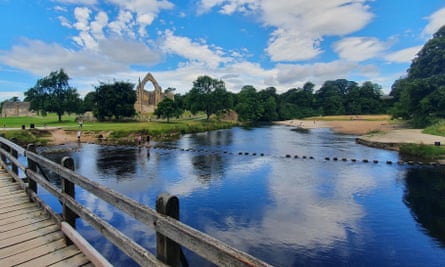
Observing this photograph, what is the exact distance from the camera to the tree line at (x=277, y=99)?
5012 centimetres

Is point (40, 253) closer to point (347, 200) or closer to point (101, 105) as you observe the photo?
point (347, 200)

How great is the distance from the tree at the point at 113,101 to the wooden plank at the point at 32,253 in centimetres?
5453

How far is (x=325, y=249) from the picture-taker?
866 cm

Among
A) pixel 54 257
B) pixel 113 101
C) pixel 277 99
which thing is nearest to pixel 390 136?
pixel 54 257

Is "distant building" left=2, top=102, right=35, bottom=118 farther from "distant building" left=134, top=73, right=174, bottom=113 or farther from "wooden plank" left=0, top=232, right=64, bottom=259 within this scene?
"wooden plank" left=0, top=232, right=64, bottom=259

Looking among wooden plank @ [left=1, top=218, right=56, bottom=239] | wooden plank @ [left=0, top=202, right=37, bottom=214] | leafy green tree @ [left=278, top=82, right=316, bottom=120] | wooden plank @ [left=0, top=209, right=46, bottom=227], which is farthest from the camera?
leafy green tree @ [left=278, top=82, right=316, bottom=120]

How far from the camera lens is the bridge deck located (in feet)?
12.3

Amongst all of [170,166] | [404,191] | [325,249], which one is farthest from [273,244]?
[170,166]

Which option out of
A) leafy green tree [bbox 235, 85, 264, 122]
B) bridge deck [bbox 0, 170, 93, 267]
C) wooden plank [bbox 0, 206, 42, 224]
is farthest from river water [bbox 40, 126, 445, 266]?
leafy green tree [bbox 235, 85, 264, 122]

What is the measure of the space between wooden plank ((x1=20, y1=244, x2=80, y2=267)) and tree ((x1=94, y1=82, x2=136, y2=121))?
180ft

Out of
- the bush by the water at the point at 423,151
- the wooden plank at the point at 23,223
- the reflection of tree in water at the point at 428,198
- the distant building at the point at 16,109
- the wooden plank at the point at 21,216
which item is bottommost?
the reflection of tree in water at the point at 428,198

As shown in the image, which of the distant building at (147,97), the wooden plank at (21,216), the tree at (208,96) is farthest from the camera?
the distant building at (147,97)

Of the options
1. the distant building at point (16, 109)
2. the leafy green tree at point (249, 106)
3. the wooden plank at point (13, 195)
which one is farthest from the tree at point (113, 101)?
the wooden plank at point (13, 195)

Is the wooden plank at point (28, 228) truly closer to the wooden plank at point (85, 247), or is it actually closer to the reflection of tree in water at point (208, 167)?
the wooden plank at point (85, 247)
